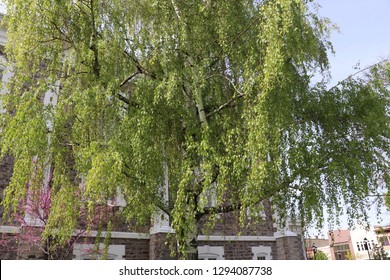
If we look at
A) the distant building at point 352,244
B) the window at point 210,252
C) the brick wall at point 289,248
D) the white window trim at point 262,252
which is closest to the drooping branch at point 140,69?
the window at point 210,252

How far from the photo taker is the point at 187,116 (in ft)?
21.1

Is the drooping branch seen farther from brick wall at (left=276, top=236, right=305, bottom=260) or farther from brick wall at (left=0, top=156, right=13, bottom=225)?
brick wall at (left=276, top=236, right=305, bottom=260)

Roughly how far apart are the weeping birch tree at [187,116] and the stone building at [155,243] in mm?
1069

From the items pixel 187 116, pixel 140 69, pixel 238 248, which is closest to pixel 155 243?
pixel 238 248

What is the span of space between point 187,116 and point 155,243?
5349 mm

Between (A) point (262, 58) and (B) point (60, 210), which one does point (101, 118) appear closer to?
(B) point (60, 210)

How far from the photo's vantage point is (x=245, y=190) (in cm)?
572

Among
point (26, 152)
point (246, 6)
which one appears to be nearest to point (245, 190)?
point (26, 152)

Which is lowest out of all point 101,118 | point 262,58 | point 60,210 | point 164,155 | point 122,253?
point 122,253

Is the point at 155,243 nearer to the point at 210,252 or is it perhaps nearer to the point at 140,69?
the point at 210,252

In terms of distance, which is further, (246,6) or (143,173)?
(246,6)

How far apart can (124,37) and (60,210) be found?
3817mm

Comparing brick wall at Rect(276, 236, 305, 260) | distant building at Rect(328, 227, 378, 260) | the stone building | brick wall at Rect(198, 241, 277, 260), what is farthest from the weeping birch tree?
distant building at Rect(328, 227, 378, 260)

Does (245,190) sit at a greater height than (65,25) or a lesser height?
lesser
